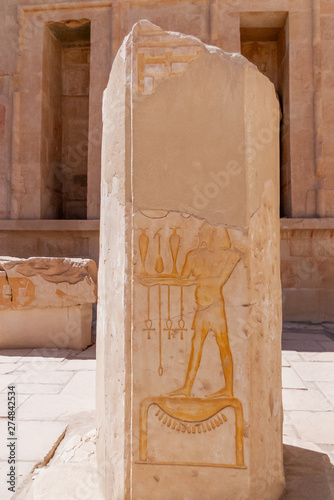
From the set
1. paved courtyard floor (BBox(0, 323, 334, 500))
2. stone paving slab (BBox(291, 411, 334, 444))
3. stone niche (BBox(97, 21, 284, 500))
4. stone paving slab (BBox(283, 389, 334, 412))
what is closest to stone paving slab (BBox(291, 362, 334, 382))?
paved courtyard floor (BBox(0, 323, 334, 500))

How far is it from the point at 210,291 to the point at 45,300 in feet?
10.4

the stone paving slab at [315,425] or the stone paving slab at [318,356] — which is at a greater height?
the stone paving slab at [318,356]

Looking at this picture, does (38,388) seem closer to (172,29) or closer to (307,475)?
(307,475)

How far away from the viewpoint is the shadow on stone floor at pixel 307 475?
167 centimetres

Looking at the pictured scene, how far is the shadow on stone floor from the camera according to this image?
1.67 metres

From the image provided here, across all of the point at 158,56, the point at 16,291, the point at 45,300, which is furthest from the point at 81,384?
the point at 158,56

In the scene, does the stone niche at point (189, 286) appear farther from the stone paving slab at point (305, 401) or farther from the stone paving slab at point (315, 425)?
the stone paving slab at point (305, 401)

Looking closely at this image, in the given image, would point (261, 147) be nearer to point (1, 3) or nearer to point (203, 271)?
point (203, 271)

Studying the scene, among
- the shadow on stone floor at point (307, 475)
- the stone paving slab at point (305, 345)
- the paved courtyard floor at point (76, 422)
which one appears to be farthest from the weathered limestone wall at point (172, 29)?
the shadow on stone floor at point (307, 475)

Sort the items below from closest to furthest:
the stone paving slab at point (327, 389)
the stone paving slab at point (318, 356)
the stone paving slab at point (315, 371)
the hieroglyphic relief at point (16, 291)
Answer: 1. the stone paving slab at point (327, 389)
2. the stone paving slab at point (315, 371)
3. the stone paving slab at point (318, 356)
4. the hieroglyphic relief at point (16, 291)

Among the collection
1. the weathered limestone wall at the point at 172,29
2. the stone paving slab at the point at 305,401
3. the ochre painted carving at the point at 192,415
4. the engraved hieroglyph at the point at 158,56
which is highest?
the weathered limestone wall at the point at 172,29

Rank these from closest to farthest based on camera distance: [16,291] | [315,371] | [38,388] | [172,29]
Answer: [38,388] → [315,371] → [16,291] → [172,29]

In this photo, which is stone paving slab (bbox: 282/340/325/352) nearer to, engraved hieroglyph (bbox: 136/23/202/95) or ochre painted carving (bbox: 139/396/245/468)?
ochre painted carving (bbox: 139/396/245/468)

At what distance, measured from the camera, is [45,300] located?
427cm
